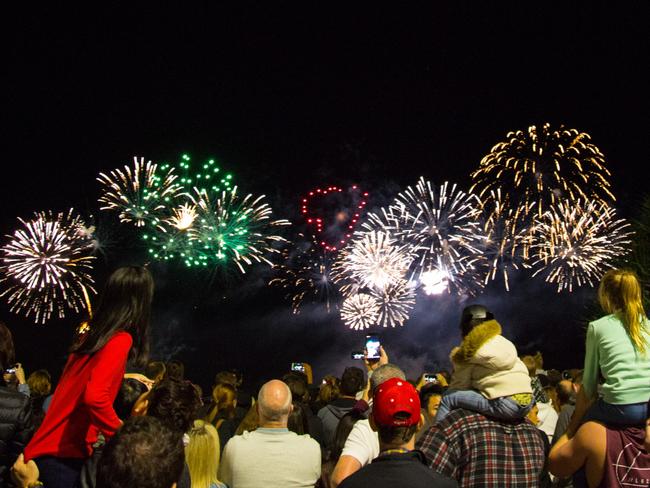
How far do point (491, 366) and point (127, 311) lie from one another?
88.7 inches

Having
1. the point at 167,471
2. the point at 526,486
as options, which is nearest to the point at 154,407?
the point at 167,471

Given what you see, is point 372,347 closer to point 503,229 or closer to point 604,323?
point 604,323

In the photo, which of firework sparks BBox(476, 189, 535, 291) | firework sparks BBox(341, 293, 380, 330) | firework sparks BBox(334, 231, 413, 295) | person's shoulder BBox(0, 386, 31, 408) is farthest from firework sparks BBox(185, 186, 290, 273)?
person's shoulder BBox(0, 386, 31, 408)

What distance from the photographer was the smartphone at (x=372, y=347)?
8.72m

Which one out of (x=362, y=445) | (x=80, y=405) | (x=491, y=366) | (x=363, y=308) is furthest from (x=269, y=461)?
(x=363, y=308)

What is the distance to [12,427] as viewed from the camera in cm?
450

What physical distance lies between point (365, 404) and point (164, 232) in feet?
72.4

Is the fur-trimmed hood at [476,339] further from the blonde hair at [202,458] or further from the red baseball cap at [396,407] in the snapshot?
the blonde hair at [202,458]

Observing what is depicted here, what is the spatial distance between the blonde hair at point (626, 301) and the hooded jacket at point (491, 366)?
2.08 feet

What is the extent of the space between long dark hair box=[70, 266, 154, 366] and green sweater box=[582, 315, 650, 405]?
263cm

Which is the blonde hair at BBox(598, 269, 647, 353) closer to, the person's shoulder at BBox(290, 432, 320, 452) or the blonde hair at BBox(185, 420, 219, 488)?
the person's shoulder at BBox(290, 432, 320, 452)

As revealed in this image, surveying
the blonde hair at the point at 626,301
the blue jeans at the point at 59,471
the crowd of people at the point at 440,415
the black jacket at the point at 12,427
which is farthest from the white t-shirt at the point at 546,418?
the black jacket at the point at 12,427

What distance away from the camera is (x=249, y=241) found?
2816 centimetres

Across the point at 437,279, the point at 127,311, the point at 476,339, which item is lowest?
the point at 476,339
